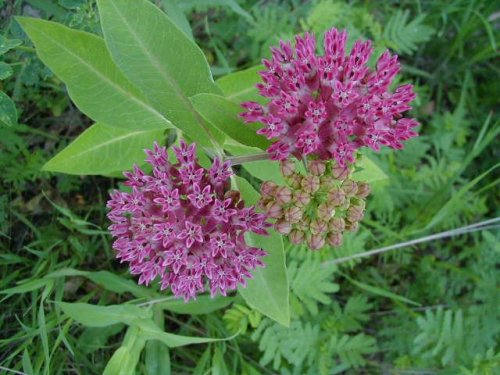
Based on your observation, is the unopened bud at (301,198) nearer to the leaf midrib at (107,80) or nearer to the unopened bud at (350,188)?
the unopened bud at (350,188)

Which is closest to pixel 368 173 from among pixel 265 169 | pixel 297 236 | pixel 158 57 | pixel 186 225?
pixel 265 169

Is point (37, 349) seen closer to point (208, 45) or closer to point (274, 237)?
point (274, 237)

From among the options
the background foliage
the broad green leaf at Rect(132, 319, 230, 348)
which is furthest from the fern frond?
the broad green leaf at Rect(132, 319, 230, 348)

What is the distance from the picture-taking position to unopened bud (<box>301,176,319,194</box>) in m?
1.87

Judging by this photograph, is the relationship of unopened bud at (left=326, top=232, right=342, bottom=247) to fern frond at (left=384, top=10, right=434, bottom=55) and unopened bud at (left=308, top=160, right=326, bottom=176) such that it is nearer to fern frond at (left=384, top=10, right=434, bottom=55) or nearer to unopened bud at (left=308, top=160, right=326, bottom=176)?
unopened bud at (left=308, top=160, right=326, bottom=176)

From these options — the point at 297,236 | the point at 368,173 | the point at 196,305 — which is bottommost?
the point at 196,305

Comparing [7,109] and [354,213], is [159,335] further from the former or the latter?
[7,109]

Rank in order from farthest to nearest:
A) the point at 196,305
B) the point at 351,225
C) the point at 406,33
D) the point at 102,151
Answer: the point at 406,33 → the point at 196,305 → the point at 102,151 → the point at 351,225

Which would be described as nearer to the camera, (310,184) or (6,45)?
(310,184)

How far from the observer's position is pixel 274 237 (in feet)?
7.28

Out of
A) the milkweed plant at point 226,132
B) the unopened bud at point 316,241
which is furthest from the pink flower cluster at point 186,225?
the unopened bud at point 316,241

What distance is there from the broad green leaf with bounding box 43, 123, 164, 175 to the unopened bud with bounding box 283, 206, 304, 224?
0.85m

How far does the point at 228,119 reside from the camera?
6.64ft

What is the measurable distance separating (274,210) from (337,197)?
225mm
